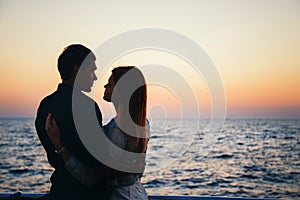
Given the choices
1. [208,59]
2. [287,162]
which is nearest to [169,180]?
[287,162]

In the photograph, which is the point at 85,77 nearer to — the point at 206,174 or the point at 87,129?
the point at 87,129

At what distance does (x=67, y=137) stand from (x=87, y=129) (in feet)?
0.35

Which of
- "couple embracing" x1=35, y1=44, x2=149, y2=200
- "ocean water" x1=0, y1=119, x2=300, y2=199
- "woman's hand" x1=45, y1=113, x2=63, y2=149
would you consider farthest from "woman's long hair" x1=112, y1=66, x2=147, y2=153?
"ocean water" x1=0, y1=119, x2=300, y2=199

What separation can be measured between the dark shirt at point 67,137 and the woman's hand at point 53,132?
19 mm

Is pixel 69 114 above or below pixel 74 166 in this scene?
above

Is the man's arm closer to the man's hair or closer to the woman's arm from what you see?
the woman's arm

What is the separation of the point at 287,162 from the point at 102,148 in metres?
20.8

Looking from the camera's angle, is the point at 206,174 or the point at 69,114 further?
the point at 206,174

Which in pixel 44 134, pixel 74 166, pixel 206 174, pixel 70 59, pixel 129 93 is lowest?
pixel 206 174

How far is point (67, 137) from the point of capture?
1797 millimetres

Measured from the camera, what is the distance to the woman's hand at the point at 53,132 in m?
1.78

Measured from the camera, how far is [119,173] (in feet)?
5.91

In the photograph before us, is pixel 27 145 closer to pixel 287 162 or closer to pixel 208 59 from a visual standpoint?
pixel 287 162

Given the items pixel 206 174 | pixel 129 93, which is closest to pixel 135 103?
pixel 129 93
